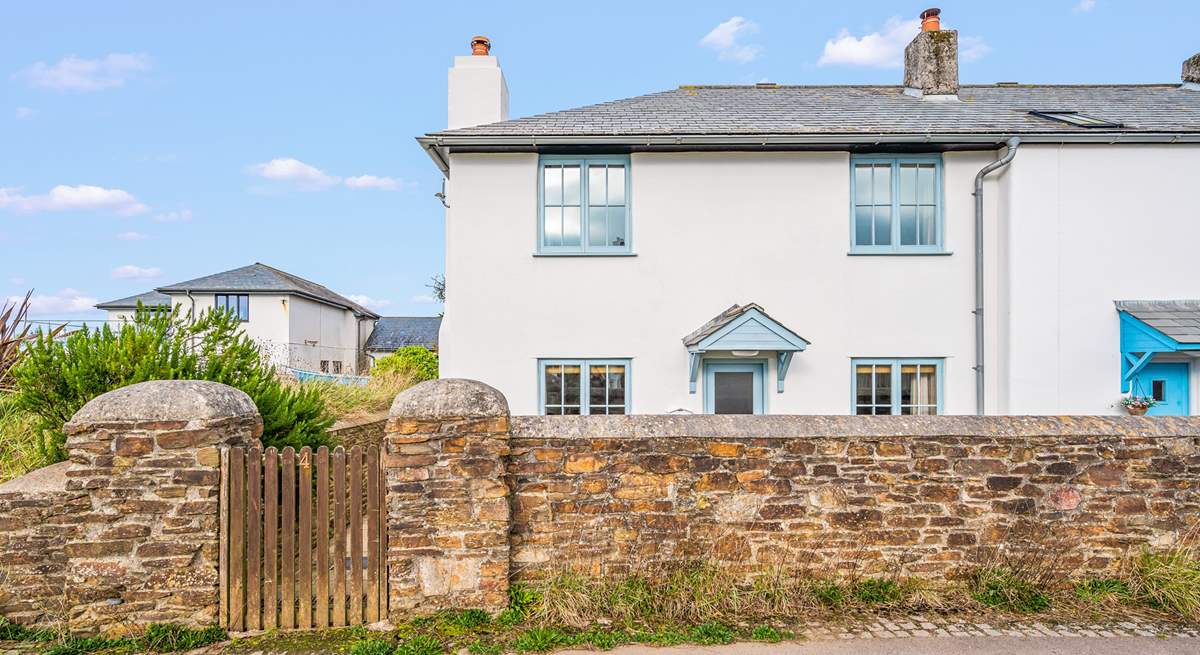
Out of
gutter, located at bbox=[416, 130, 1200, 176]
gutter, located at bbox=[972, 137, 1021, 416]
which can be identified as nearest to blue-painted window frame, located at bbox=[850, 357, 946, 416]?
gutter, located at bbox=[972, 137, 1021, 416]

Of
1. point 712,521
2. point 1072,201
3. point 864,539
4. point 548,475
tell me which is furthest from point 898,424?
point 1072,201

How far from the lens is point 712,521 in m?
5.09

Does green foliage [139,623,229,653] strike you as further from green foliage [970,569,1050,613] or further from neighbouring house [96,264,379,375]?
neighbouring house [96,264,379,375]

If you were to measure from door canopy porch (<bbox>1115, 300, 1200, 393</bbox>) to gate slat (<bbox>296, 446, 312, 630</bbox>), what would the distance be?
10208 millimetres

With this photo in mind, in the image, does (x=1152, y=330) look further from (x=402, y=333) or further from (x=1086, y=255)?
(x=402, y=333)

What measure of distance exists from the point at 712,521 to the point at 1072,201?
8.05m

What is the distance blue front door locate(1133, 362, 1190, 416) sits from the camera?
9055 millimetres

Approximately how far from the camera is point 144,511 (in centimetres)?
458

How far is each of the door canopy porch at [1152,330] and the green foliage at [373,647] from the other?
980cm

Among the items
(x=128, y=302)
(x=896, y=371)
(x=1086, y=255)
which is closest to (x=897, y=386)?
(x=896, y=371)

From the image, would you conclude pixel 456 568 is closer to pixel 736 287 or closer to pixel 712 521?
pixel 712 521

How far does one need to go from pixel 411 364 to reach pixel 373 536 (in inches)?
523

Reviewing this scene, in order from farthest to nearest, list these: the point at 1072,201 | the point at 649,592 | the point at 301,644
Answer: the point at 1072,201 → the point at 649,592 → the point at 301,644

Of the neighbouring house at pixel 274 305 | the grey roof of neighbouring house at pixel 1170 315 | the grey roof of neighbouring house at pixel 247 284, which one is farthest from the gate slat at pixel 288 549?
the grey roof of neighbouring house at pixel 247 284
